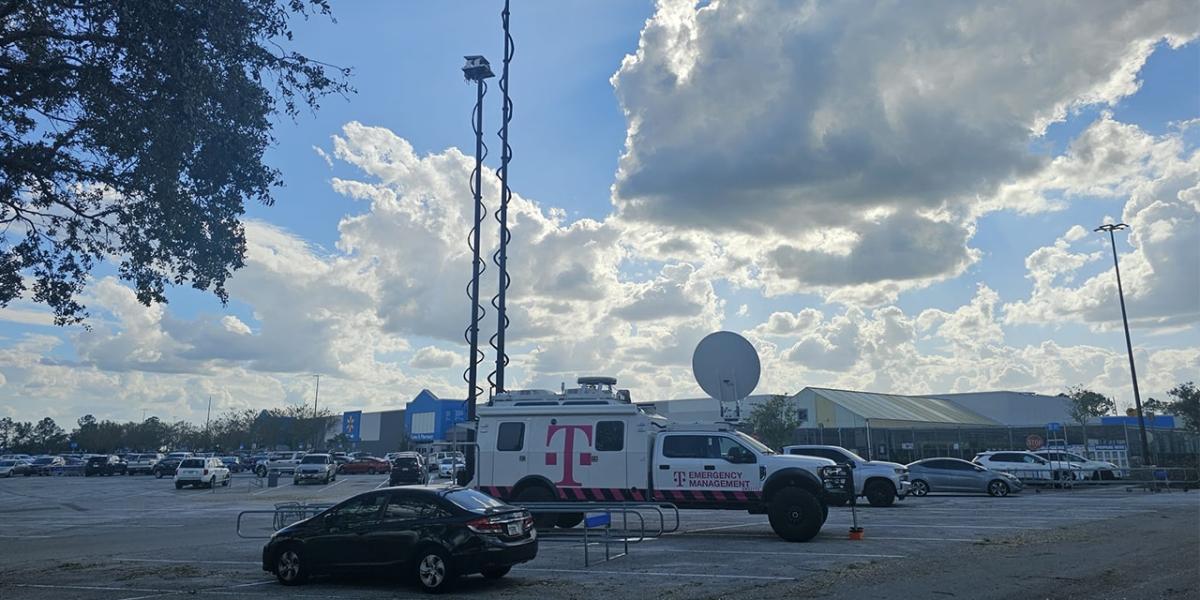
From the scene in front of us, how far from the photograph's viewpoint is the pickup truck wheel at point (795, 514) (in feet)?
51.7

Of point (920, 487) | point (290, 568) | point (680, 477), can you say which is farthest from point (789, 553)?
point (920, 487)

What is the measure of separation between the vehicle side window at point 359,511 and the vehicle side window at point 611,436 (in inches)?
241

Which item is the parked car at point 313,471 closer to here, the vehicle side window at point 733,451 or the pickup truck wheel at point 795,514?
the vehicle side window at point 733,451

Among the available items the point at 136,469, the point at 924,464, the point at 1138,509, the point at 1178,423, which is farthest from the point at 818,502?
the point at 1178,423

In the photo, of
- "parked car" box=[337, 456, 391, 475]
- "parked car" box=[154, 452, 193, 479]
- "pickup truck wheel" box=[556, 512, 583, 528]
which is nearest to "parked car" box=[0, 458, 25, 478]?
"parked car" box=[154, 452, 193, 479]

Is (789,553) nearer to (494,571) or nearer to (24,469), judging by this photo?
(494,571)

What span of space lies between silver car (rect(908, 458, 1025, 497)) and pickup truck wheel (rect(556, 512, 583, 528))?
16.8m

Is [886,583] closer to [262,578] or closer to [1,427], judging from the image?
[262,578]

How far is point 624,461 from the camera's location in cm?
1736

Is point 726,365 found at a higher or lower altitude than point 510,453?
higher

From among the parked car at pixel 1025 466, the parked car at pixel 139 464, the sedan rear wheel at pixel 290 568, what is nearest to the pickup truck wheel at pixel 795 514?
the sedan rear wheel at pixel 290 568

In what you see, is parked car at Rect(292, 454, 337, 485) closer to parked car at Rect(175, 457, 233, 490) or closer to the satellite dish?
parked car at Rect(175, 457, 233, 490)

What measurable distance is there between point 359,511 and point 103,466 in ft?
219

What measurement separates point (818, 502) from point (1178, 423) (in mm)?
77293
